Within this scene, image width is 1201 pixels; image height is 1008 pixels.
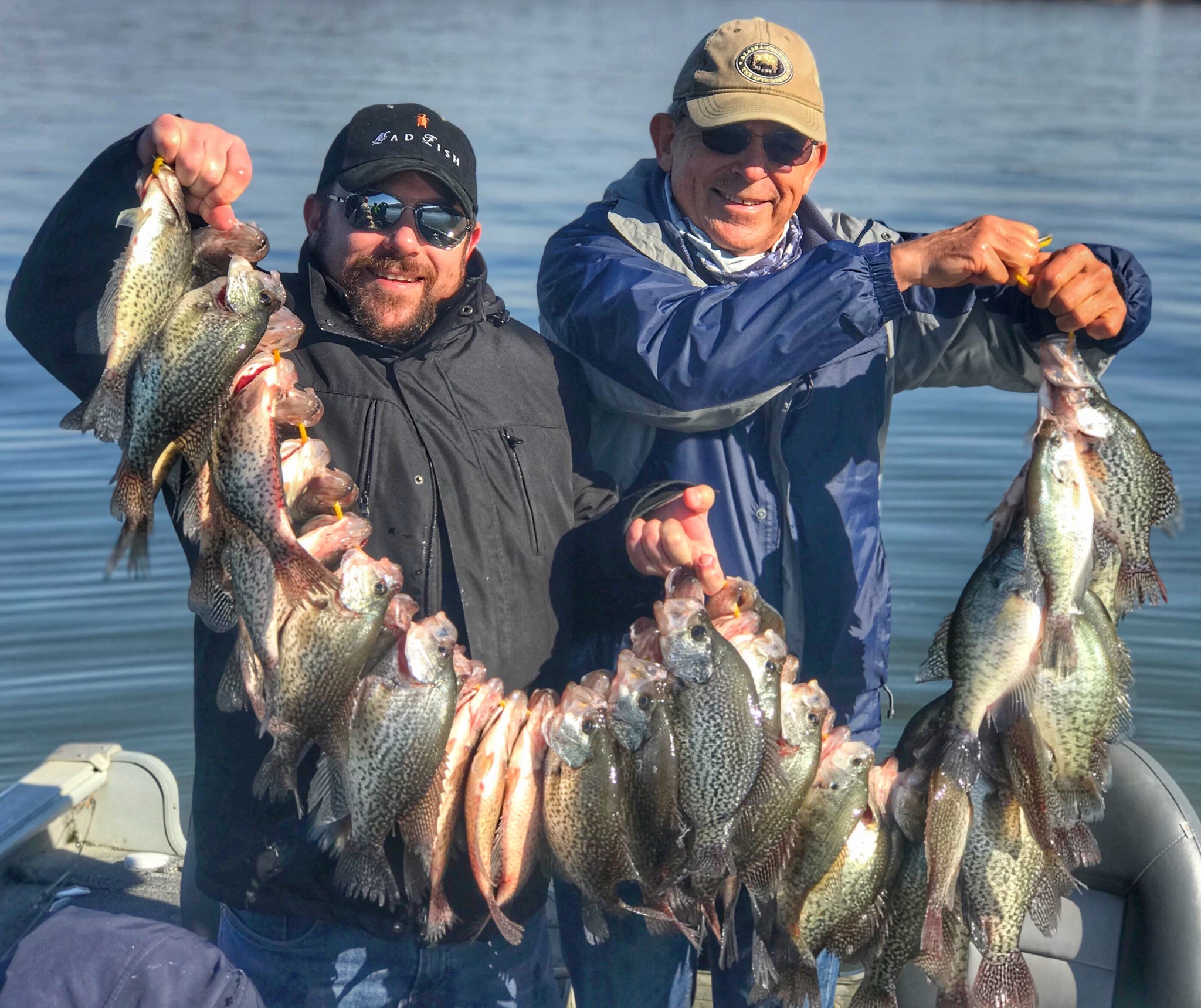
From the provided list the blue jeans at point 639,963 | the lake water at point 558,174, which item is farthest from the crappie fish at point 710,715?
the lake water at point 558,174

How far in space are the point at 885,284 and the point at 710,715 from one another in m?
1.12

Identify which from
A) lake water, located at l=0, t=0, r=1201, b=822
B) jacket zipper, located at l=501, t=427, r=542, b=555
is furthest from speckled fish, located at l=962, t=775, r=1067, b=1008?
lake water, located at l=0, t=0, r=1201, b=822

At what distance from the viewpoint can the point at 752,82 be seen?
12.3ft

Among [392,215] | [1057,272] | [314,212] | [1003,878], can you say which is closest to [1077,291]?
[1057,272]

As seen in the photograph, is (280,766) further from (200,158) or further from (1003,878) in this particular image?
(1003,878)

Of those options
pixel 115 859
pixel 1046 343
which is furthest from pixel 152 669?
pixel 1046 343

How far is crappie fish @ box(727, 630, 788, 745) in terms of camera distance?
11.3ft

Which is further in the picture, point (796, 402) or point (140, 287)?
point (796, 402)

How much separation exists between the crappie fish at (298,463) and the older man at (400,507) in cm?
17

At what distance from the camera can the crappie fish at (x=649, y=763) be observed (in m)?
3.40

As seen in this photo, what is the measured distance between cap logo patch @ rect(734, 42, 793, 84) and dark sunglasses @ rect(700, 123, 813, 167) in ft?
0.44

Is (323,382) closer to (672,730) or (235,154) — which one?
(235,154)

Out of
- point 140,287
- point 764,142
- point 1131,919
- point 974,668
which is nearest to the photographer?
point 140,287

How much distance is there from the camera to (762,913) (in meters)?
3.69
